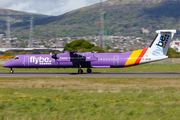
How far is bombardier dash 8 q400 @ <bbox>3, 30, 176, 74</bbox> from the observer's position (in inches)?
1346

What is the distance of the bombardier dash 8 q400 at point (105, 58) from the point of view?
34.2 metres

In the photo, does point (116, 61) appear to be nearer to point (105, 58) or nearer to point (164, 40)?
point (105, 58)

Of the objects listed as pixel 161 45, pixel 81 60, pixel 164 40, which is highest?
pixel 164 40

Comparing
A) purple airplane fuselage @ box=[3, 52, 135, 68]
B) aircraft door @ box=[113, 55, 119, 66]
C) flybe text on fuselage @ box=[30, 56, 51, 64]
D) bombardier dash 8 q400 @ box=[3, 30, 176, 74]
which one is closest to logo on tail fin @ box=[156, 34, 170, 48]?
bombardier dash 8 q400 @ box=[3, 30, 176, 74]

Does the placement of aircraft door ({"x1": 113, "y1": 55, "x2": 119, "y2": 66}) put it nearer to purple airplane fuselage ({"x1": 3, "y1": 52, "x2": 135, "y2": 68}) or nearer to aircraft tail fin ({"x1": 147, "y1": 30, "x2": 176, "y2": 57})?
purple airplane fuselage ({"x1": 3, "y1": 52, "x2": 135, "y2": 68})

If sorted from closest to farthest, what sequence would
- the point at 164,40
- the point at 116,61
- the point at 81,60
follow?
the point at 164,40, the point at 116,61, the point at 81,60

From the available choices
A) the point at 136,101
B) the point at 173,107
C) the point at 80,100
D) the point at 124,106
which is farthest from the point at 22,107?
the point at 173,107

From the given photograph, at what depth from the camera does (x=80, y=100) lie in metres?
14.1

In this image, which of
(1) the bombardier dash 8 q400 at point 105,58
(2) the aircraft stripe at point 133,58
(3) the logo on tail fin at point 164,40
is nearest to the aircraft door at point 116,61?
(1) the bombardier dash 8 q400 at point 105,58

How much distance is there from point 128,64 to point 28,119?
25771 mm

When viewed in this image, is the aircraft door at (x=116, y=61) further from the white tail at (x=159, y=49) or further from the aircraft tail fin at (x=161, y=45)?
the aircraft tail fin at (x=161, y=45)

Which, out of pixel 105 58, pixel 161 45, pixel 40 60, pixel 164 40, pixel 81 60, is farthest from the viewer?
pixel 40 60

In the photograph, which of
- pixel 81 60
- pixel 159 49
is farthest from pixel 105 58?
pixel 159 49

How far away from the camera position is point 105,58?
3506 cm
